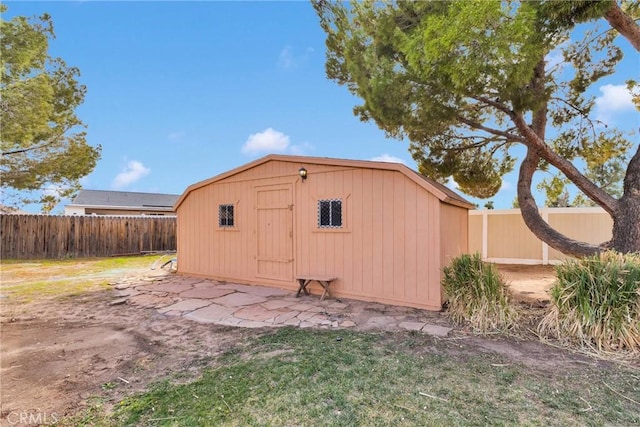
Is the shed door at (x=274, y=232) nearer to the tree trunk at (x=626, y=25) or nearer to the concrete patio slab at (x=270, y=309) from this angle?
the concrete patio slab at (x=270, y=309)

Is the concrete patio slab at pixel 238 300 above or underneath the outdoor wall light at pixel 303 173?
underneath

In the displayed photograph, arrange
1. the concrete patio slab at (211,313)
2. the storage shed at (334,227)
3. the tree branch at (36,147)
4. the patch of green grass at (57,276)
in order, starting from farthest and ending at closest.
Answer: the tree branch at (36,147), the patch of green grass at (57,276), the storage shed at (334,227), the concrete patio slab at (211,313)

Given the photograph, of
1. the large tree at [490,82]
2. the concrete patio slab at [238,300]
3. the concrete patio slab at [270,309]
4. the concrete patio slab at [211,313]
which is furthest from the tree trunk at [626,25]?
the concrete patio slab at [211,313]

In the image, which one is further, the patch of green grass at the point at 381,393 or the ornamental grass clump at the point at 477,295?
the ornamental grass clump at the point at 477,295

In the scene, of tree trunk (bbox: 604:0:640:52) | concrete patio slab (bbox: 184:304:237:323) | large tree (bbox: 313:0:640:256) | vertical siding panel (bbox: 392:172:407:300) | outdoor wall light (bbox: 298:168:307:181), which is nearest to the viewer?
large tree (bbox: 313:0:640:256)

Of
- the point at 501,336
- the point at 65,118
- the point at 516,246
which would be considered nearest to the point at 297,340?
the point at 501,336

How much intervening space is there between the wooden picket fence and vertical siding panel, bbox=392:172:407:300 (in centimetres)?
1140

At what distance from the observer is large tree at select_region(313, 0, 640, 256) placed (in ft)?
12.7

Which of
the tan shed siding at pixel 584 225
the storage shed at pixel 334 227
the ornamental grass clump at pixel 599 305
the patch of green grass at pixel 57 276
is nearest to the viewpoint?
the ornamental grass clump at pixel 599 305

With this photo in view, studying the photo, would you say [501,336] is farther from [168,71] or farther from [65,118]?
[65,118]

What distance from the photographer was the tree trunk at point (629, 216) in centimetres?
497

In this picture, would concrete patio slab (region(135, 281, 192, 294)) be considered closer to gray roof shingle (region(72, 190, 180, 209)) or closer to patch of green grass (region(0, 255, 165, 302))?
patch of green grass (region(0, 255, 165, 302))

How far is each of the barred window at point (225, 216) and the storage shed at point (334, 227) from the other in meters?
0.02

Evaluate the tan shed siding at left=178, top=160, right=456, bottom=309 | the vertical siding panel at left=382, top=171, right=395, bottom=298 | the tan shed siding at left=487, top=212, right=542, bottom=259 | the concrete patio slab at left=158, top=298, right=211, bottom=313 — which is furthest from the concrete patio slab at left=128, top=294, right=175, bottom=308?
the tan shed siding at left=487, top=212, right=542, bottom=259
